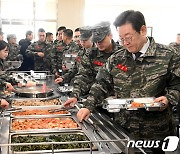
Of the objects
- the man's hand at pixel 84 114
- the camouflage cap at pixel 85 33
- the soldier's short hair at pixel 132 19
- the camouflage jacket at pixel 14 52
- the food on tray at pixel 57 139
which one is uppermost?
the soldier's short hair at pixel 132 19

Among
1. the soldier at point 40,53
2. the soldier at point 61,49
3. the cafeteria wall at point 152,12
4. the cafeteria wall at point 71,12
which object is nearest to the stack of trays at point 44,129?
the soldier at point 61,49

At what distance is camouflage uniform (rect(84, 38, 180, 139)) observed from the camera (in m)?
1.80

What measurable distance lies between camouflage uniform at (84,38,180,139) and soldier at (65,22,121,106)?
1.79 ft

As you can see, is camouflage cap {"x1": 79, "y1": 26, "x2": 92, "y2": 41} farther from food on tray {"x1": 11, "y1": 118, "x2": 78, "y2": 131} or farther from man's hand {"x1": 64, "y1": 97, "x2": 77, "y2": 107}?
food on tray {"x1": 11, "y1": 118, "x2": 78, "y2": 131}

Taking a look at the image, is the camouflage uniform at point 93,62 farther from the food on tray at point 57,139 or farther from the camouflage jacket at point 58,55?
the camouflage jacket at point 58,55

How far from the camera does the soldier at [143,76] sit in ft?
5.81

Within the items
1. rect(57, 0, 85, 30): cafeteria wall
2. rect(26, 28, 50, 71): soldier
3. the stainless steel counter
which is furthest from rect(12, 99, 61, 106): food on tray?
rect(57, 0, 85, 30): cafeteria wall

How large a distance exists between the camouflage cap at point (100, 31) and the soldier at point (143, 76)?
0.54 meters

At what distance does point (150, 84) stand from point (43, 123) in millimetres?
712

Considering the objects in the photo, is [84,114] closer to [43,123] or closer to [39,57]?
[43,123]

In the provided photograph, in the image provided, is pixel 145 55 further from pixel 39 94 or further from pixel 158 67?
pixel 39 94

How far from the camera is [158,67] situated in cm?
181

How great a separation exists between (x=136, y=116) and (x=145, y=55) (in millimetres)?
375

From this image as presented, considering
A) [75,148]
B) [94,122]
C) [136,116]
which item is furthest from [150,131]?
[75,148]
